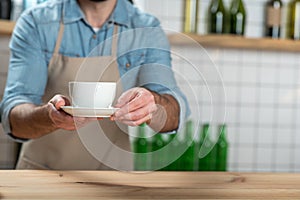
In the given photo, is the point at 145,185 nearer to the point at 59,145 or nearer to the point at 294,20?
the point at 59,145

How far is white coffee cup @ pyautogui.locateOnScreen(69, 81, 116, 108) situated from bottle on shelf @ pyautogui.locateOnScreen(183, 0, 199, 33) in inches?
55.0

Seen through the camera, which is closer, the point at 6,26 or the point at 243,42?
the point at 6,26

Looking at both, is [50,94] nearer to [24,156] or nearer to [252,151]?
[24,156]

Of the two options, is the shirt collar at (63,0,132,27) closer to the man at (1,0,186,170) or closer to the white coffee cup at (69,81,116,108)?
the man at (1,0,186,170)

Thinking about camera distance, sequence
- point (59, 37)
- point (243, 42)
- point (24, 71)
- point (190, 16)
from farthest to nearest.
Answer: point (190, 16) → point (243, 42) → point (59, 37) → point (24, 71)

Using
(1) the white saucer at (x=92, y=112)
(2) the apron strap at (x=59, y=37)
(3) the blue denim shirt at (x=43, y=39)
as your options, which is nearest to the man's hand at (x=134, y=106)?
(1) the white saucer at (x=92, y=112)

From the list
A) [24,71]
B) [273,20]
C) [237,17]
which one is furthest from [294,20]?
[24,71]

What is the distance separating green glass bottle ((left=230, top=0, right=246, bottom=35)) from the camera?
90.4 inches

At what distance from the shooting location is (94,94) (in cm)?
98

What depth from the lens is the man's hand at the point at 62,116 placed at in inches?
40.3

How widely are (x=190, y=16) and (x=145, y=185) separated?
1430 millimetres

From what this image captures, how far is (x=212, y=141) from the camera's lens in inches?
40.9

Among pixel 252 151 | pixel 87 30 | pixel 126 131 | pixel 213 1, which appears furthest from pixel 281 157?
pixel 126 131

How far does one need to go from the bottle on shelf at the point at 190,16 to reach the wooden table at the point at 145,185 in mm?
1242
